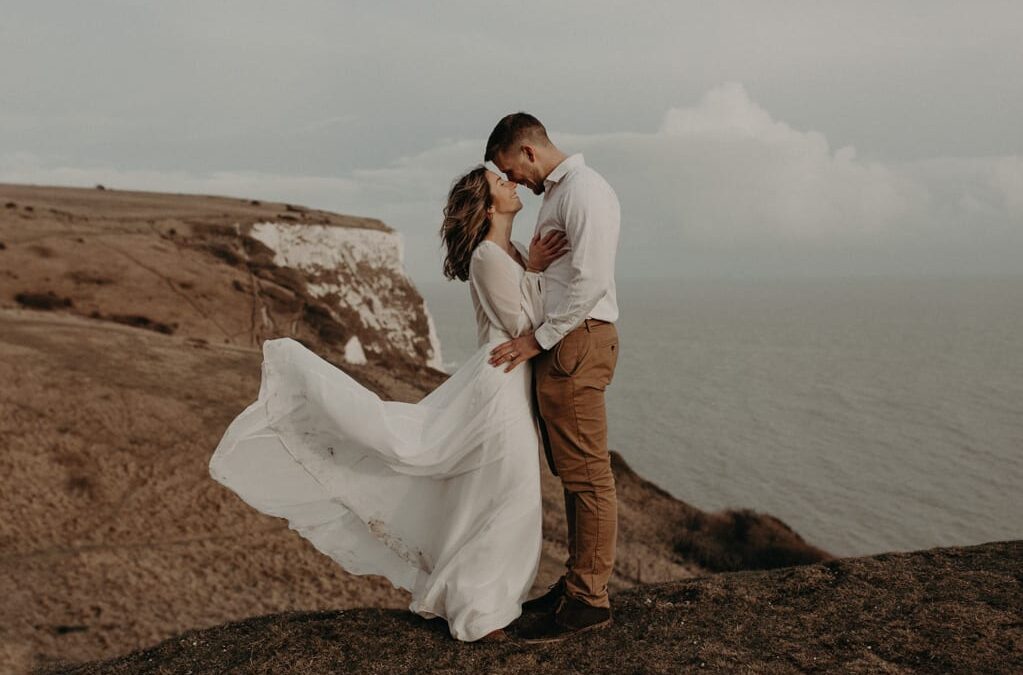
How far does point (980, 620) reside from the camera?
5477 mm

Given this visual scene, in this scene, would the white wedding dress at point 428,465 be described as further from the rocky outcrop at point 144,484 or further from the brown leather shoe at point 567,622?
the rocky outcrop at point 144,484

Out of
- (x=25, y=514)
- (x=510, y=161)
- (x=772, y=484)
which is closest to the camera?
(x=510, y=161)

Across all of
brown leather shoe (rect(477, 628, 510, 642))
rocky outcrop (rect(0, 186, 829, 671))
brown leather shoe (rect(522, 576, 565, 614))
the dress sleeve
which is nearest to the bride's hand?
the dress sleeve

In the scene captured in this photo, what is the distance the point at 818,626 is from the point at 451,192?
406 cm

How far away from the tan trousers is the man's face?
3.48ft

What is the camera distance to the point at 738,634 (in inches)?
222

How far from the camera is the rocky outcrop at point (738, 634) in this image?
520 cm

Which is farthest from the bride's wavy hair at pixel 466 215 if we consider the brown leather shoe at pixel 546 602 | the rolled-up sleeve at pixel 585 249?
the brown leather shoe at pixel 546 602

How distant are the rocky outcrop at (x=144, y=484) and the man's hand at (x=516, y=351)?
78cm

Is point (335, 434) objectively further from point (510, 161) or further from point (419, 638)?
point (510, 161)

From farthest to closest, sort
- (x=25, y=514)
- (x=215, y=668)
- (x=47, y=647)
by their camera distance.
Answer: (x=25, y=514) → (x=47, y=647) → (x=215, y=668)

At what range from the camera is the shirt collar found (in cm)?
534

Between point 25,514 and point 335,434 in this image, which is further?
point 25,514

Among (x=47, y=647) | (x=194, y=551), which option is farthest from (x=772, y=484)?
(x=47, y=647)
